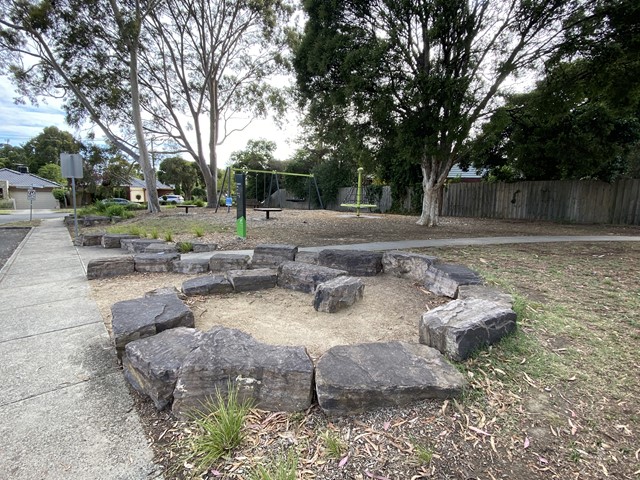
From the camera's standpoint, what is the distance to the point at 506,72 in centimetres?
821

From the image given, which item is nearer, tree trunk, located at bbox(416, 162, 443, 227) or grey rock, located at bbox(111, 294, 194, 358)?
grey rock, located at bbox(111, 294, 194, 358)

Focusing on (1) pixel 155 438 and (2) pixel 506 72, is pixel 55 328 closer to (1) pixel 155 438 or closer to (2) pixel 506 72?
(1) pixel 155 438

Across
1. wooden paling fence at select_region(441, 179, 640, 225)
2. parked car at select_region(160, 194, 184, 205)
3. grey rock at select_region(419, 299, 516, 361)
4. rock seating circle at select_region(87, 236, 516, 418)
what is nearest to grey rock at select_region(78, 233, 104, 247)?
rock seating circle at select_region(87, 236, 516, 418)

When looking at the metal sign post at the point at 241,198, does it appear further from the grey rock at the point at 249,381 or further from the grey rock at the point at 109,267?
the grey rock at the point at 249,381

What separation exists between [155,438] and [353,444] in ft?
3.24

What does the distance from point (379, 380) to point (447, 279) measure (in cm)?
201

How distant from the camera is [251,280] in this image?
12.3ft

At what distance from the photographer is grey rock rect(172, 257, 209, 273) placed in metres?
4.61

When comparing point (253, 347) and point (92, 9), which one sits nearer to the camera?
point (253, 347)

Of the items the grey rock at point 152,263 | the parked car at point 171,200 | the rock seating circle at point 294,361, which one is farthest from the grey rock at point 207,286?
the parked car at point 171,200

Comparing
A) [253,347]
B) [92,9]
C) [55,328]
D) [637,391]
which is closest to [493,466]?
[637,391]

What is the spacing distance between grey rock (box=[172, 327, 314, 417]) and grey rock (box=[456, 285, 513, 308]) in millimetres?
1739

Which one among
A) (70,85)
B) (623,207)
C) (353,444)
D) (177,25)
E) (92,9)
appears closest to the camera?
(353,444)

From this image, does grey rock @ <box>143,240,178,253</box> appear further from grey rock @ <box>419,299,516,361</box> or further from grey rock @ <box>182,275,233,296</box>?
grey rock @ <box>419,299,516,361</box>
